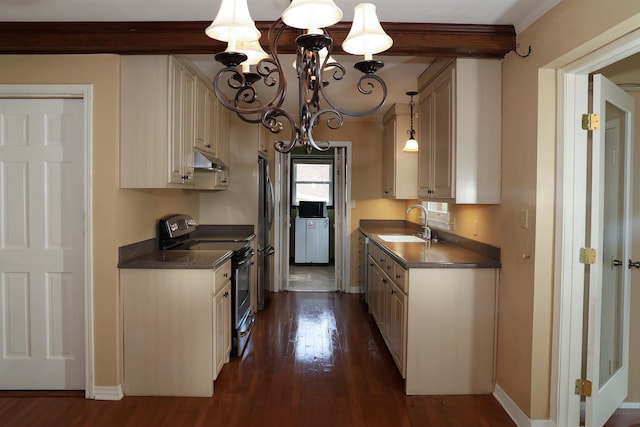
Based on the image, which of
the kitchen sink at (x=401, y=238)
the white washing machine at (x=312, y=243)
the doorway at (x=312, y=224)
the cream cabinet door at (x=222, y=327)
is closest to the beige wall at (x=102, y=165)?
the cream cabinet door at (x=222, y=327)

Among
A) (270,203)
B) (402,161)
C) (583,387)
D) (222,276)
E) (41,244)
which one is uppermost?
(402,161)

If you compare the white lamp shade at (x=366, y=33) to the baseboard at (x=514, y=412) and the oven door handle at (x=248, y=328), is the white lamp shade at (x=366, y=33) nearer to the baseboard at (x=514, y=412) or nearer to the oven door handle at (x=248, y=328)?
the baseboard at (x=514, y=412)

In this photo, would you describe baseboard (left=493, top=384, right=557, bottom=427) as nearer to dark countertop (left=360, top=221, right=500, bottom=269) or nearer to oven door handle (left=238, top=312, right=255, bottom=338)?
dark countertop (left=360, top=221, right=500, bottom=269)

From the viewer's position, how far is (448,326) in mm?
2629

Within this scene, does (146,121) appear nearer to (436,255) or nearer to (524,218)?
(436,255)

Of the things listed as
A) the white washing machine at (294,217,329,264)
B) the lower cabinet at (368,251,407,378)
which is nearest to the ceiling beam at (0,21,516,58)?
the lower cabinet at (368,251,407,378)

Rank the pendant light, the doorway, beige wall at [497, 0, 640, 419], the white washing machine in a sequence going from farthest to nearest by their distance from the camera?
the white washing machine
the doorway
the pendant light
beige wall at [497, 0, 640, 419]

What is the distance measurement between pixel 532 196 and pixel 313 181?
19.1ft

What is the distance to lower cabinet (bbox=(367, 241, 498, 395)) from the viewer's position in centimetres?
261

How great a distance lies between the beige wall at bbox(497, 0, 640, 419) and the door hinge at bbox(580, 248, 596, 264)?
14cm

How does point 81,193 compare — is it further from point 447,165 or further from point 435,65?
point 435,65

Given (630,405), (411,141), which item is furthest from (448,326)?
(411,141)

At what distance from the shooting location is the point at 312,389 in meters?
2.71

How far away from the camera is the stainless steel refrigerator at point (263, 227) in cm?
445
